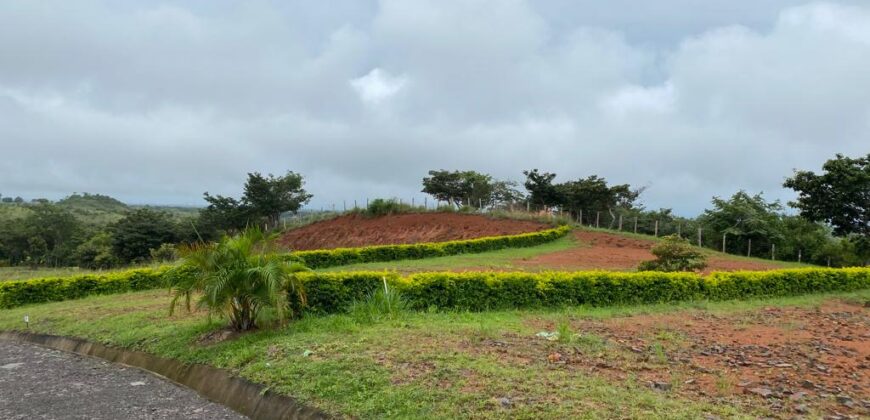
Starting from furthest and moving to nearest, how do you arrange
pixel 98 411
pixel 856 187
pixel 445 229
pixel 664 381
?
pixel 445 229, pixel 856 187, pixel 98 411, pixel 664 381

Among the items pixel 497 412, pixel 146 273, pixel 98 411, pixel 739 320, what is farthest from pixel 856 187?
pixel 146 273

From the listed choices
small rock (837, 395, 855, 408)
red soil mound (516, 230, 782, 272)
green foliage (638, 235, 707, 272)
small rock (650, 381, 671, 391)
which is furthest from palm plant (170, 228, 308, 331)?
red soil mound (516, 230, 782, 272)

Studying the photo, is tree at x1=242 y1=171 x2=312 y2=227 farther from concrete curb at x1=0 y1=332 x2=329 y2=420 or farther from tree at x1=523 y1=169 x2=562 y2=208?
concrete curb at x1=0 y1=332 x2=329 y2=420

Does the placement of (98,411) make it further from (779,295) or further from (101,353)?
(779,295)

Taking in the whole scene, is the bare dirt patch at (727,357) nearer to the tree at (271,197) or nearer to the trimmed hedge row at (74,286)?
the trimmed hedge row at (74,286)

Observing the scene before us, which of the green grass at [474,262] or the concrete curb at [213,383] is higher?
the green grass at [474,262]

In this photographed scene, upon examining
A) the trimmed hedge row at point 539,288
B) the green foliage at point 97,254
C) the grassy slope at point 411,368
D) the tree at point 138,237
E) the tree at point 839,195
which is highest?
the tree at point 839,195

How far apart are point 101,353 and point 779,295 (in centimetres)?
1334

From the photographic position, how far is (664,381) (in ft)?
16.9

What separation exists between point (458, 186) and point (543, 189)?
851 cm

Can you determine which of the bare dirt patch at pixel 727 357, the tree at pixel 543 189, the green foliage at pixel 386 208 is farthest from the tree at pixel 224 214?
the bare dirt patch at pixel 727 357

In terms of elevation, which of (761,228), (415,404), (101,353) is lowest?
(101,353)

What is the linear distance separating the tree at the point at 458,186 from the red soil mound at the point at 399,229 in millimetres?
10509

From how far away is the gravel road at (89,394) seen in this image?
213 inches
